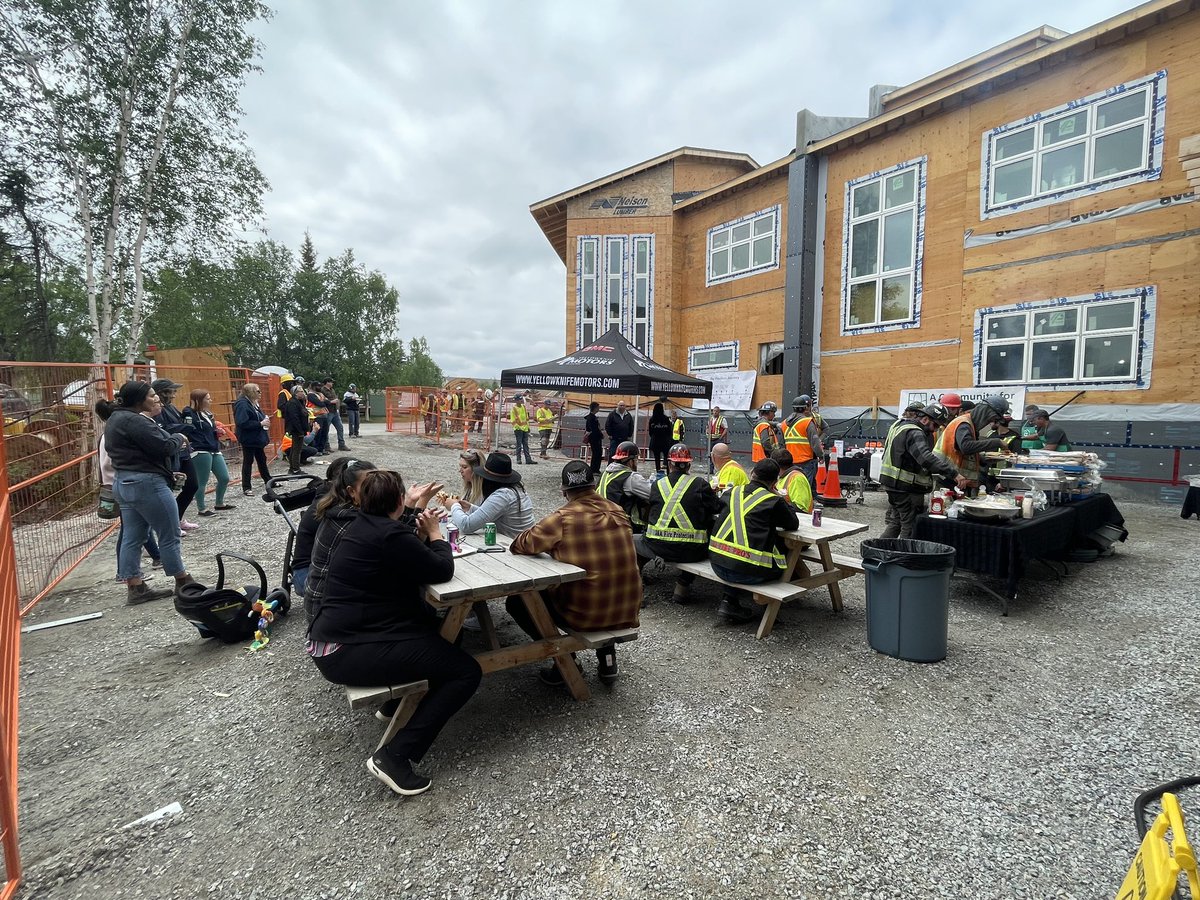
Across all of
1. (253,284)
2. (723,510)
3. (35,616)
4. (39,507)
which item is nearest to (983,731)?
(723,510)

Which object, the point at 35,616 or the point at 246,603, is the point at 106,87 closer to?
the point at 35,616

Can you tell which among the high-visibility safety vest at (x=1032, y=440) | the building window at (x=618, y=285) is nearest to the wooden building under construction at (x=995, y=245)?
the building window at (x=618, y=285)

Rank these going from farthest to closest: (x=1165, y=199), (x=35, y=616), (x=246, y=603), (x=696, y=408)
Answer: (x=696, y=408) → (x=1165, y=199) → (x=35, y=616) → (x=246, y=603)

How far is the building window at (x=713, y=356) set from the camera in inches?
656

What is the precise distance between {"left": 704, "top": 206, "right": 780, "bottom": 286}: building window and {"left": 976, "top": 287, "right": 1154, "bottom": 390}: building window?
19.1 ft

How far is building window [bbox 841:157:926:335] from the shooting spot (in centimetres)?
1254

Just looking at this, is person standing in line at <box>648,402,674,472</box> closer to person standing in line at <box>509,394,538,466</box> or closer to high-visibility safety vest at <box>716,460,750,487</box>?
person standing in line at <box>509,394,538,466</box>

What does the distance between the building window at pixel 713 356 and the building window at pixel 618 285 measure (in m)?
1.51

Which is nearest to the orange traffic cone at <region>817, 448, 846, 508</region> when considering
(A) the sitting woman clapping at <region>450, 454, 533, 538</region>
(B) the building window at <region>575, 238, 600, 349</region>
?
(A) the sitting woman clapping at <region>450, 454, 533, 538</region>

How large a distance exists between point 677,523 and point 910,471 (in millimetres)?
2722

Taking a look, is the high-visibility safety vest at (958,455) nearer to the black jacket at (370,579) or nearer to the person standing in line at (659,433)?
the black jacket at (370,579)

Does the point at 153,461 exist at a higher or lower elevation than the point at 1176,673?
higher

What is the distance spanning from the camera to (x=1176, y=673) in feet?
12.6

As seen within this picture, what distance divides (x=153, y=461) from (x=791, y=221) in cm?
1438
